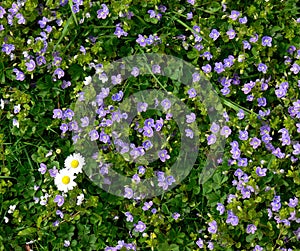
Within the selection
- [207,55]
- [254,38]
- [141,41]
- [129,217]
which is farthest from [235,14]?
[129,217]

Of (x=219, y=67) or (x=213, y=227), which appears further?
(x=219, y=67)

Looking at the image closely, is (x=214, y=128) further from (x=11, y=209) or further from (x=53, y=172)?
(x=11, y=209)

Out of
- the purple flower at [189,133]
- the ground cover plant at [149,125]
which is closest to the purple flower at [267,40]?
the ground cover plant at [149,125]

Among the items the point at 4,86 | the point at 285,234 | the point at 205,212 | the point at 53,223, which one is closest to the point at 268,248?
the point at 285,234

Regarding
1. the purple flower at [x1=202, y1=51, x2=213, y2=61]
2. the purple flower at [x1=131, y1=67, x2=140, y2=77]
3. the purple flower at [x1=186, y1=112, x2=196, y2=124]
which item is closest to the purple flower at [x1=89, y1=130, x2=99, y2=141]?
the purple flower at [x1=131, y1=67, x2=140, y2=77]

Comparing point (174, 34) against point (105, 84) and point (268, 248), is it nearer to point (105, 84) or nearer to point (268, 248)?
point (105, 84)

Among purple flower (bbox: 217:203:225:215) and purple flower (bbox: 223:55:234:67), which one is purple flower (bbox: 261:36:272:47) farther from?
purple flower (bbox: 217:203:225:215)
